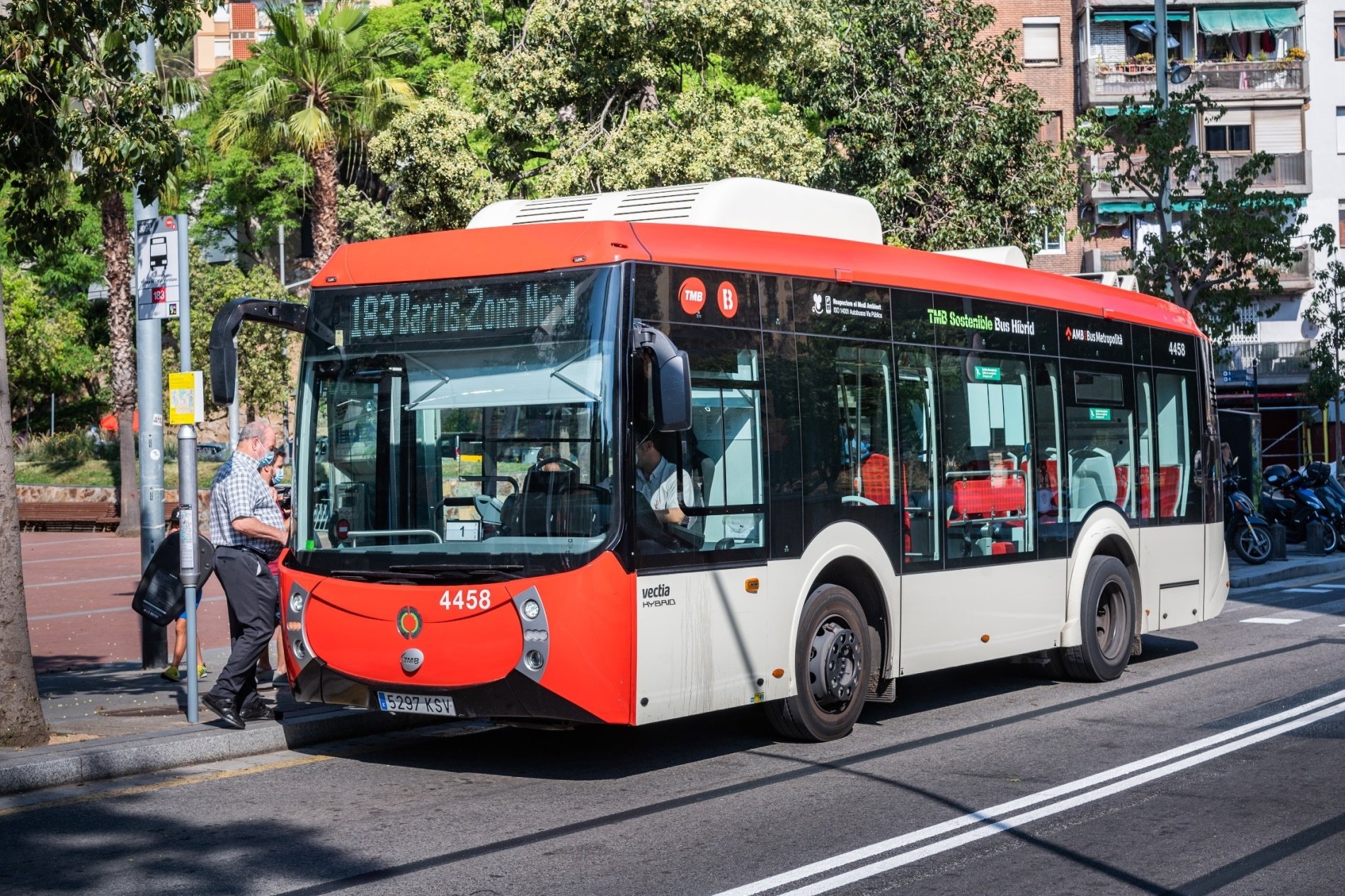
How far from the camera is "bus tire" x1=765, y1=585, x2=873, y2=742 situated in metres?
9.30

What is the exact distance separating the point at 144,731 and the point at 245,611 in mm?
906

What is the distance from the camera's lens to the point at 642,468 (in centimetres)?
818

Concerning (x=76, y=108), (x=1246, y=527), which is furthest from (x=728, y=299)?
(x=1246, y=527)

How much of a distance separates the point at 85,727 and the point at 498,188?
12553 millimetres

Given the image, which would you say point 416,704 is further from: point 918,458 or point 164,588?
point 918,458

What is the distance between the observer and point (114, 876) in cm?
645

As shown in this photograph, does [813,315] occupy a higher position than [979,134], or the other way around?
[979,134]

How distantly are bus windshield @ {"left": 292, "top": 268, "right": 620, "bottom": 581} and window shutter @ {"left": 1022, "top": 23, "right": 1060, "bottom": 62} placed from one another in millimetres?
47749

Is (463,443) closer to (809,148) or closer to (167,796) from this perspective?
(167,796)

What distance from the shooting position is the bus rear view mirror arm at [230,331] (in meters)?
8.30

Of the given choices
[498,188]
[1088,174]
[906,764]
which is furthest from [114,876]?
[1088,174]

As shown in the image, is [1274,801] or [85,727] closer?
[1274,801]

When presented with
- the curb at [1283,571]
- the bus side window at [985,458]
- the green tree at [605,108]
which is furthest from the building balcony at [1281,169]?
the bus side window at [985,458]

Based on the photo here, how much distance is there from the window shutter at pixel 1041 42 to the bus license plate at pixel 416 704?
48459 millimetres
